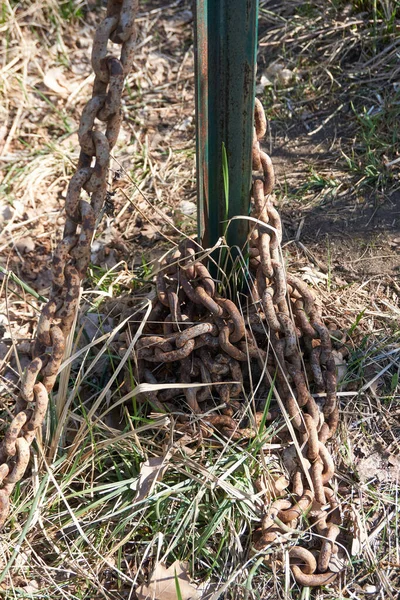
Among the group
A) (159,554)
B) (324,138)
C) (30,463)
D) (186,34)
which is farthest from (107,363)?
(186,34)

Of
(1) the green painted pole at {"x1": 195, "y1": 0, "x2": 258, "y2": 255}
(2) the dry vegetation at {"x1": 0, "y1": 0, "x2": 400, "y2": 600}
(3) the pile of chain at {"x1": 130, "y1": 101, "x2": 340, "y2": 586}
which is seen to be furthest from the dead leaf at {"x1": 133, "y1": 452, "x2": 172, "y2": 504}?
(1) the green painted pole at {"x1": 195, "y1": 0, "x2": 258, "y2": 255}

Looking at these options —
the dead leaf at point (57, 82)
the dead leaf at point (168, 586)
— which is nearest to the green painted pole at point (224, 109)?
the dead leaf at point (168, 586)

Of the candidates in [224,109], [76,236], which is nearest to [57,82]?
[224,109]

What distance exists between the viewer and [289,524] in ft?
6.79

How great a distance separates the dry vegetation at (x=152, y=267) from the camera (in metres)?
2.05

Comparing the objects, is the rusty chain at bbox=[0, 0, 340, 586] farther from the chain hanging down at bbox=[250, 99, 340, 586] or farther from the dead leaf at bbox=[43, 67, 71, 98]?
the dead leaf at bbox=[43, 67, 71, 98]

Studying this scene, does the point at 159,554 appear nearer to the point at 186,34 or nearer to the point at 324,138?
the point at 324,138

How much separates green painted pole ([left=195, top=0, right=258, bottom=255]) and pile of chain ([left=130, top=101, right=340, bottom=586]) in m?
0.06

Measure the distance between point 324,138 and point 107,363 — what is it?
1.55 metres

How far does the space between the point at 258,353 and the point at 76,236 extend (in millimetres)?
696

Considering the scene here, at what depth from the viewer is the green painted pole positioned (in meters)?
1.93

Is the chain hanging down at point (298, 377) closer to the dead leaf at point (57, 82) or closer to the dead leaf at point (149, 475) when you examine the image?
the dead leaf at point (149, 475)

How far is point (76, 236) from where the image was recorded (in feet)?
6.00

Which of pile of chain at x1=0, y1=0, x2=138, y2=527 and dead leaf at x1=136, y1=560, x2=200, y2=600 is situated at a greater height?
pile of chain at x1=0, y1=0, x2=138, y2=527
